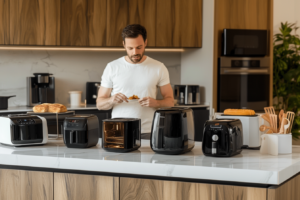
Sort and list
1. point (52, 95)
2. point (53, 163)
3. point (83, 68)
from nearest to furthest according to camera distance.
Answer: point (53, 163) → point (52, 95) → point (83, 68)

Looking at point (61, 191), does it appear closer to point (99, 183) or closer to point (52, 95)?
point (99, 183)

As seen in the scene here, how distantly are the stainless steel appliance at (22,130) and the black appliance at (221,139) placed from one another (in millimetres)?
828

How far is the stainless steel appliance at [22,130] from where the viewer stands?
71.2 inches

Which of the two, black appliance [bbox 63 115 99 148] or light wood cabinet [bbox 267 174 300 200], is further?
black appliance [bbox 63 115 99 148]

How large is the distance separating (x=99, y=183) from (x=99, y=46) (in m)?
2.63

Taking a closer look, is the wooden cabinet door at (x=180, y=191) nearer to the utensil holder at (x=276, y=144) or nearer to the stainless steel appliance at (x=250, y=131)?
the utensil holder at (x=276, y=144)

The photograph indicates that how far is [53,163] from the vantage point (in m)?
1.60

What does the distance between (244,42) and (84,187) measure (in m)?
2.99

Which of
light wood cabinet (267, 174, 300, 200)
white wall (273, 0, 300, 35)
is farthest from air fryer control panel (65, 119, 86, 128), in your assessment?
white wall (273, 0, 300, 35)

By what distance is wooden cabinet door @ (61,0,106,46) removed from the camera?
3.86 metres

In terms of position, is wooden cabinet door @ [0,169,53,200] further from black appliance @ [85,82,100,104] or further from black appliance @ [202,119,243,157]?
black appliance @ [85,82,100,104]

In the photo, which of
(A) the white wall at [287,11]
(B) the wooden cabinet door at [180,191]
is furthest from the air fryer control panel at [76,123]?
(A) the white wall at [287,11]

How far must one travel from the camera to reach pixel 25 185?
166cm

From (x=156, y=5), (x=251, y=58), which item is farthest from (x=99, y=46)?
(x=251, y=58)
